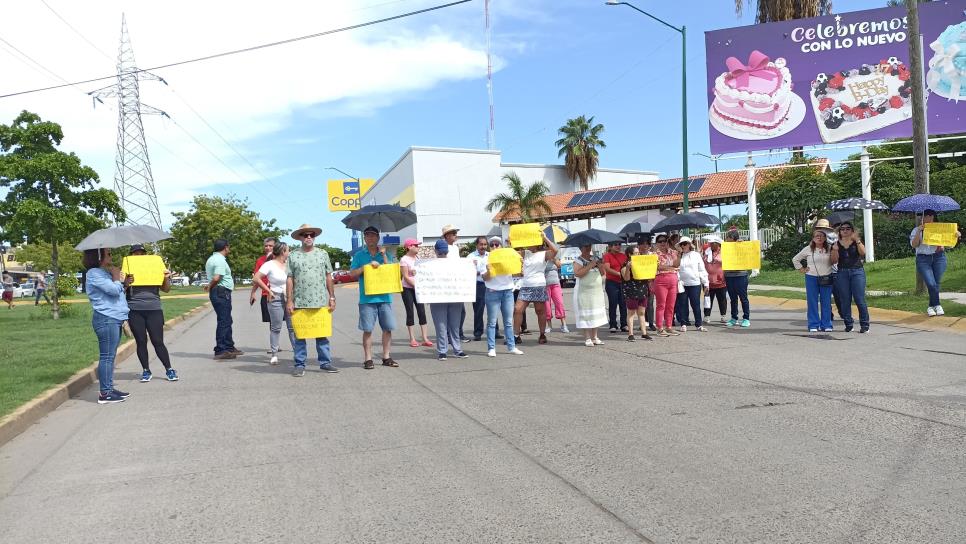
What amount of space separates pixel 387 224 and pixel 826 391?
21.6ft

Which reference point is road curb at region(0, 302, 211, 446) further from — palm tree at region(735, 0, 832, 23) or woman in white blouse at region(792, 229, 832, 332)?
palm tree at region(735, 0, 832, 23)

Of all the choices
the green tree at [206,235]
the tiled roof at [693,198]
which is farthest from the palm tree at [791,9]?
the green tree at [206,235]

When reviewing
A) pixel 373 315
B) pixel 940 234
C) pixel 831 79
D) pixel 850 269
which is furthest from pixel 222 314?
pixel 831 79

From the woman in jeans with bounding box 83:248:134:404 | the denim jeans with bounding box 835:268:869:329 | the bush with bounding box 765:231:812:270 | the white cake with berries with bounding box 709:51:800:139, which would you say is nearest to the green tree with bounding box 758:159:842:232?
the bush with bounding box 765:231:812:270

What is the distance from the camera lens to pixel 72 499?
4777mm

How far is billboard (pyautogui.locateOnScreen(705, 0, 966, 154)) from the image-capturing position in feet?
Answer: 79.5

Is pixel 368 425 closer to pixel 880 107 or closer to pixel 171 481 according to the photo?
pixel 171 481

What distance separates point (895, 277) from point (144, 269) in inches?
680

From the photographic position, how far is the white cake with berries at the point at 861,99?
24.7 meters

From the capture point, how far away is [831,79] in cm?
2522

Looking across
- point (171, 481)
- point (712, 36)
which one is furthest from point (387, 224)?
point (712, 36)

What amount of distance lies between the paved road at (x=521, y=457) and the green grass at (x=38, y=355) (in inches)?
23.4

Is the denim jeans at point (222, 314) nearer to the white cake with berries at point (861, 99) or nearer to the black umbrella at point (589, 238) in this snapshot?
the black umbrella at point (589, 238)

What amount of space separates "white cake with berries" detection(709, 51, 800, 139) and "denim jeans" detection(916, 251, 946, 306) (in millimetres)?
14754
